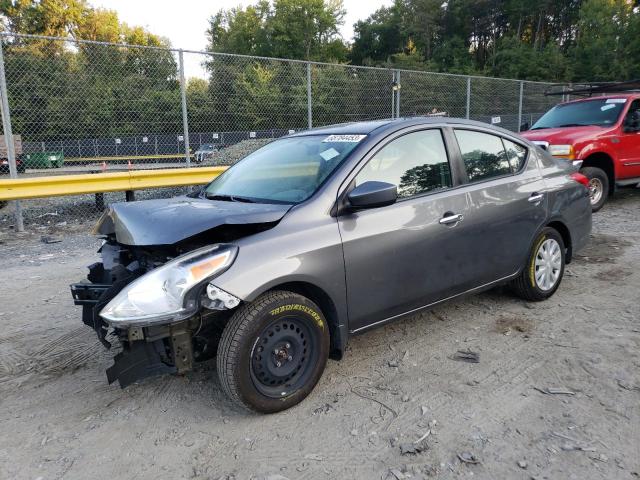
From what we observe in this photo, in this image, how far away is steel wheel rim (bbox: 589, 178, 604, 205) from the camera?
842 centimetres

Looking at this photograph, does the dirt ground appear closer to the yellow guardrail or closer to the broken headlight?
the broken headlight

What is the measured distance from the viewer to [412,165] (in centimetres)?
342

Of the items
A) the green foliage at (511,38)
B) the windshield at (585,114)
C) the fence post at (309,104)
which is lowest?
the windshield at (585,114)

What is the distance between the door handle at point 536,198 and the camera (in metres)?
4.03

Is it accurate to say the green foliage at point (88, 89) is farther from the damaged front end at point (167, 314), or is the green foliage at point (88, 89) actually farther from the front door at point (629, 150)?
the front door at point (629, 150)

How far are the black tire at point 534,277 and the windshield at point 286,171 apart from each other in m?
1.95

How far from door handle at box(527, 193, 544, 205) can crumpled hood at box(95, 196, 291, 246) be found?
2.25m

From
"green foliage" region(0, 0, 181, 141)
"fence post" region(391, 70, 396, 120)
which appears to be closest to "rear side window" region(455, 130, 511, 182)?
"green foliage" region(0, 0, 181, 141)

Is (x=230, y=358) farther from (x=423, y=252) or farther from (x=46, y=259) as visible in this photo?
(x=46, y=259)

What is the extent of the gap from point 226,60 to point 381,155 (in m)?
7.33

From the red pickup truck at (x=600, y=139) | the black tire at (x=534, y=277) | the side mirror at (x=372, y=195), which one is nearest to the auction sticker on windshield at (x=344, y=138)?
the side mirror at (x=372, y=195)

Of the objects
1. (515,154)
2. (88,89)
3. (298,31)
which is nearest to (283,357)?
(515,154)

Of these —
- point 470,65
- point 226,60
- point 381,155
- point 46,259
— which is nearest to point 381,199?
point 381,155

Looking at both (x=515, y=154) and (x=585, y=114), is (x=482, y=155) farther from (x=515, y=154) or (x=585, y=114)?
(x=585, y=114)
